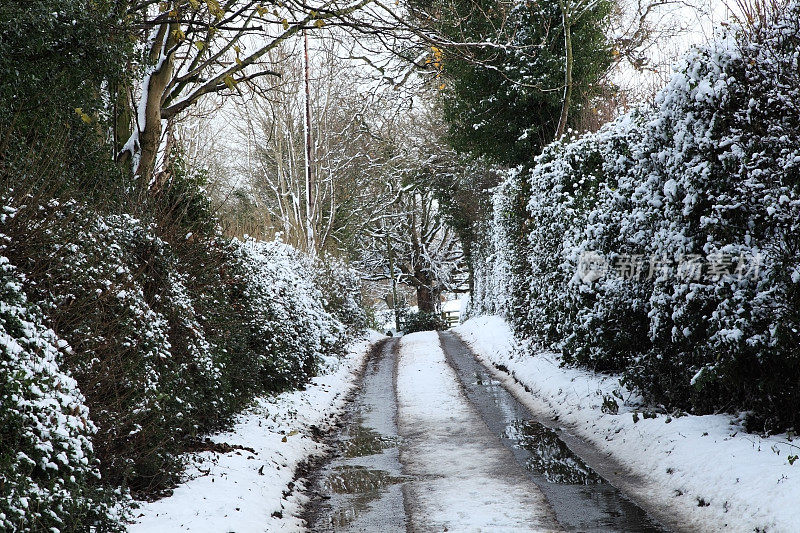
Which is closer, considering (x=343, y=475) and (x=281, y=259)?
(x=343, y=475)

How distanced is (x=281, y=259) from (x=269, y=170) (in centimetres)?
1634

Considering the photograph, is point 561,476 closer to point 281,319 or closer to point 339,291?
point 281,319

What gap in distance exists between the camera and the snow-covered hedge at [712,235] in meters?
5.71

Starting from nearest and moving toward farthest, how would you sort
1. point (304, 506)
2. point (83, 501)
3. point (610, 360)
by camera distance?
point (83, 501) → point (304, 506) → point (610, 360)

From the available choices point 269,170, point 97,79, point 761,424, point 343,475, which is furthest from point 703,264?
point 269,170

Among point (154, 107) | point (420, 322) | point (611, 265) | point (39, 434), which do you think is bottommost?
→ point (420, 322)

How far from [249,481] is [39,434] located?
2707mm

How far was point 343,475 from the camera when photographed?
23.5 ft

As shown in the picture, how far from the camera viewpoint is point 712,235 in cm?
632

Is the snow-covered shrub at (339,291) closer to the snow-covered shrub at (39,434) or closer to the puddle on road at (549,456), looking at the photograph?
the puddle on road at (549,456)

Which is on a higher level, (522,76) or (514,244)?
(522,76)

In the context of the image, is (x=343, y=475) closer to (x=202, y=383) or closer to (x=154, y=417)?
(x=202, y=383)

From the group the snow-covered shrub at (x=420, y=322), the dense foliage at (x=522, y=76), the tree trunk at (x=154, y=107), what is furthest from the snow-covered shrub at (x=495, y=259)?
the tree trunk at (x=154, y=107)

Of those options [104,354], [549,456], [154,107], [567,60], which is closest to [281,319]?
[154,107]
